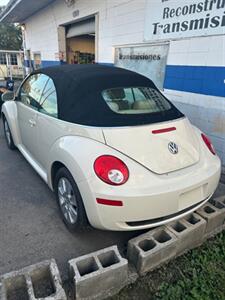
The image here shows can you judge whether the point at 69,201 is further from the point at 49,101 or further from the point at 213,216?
the point at 213,216

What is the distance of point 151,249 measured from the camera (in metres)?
1.91

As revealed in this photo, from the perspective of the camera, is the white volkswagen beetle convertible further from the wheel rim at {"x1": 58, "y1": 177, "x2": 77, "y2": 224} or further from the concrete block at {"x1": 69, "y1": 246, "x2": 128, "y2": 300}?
the concrete block at {"x1": 69, "y1": 246, "x2": 128, "y2": 300}

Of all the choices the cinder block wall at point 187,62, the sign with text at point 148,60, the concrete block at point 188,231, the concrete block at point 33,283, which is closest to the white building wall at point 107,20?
the cinder block wall at point 187,62

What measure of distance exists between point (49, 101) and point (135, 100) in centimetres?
101

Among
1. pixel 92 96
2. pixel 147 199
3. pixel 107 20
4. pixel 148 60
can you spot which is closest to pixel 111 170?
pixel 147 199

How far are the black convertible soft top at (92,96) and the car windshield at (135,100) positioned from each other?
60mm

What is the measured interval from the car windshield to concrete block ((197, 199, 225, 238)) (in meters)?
1.16

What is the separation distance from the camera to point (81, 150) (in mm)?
1998

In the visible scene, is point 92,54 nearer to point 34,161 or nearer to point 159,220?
point 34,161

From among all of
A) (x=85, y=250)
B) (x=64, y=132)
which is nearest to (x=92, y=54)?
(x=64, y=132)

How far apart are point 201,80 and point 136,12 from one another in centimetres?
239

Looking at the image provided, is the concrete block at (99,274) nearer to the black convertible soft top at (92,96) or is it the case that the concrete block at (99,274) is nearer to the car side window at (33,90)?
the black convertible soft top at (92,96)

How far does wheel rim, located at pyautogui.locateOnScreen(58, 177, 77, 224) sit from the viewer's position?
221 cm

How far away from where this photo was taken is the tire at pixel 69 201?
2066mm
